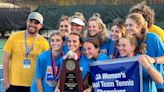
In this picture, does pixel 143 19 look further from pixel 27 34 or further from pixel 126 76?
pixel 27 34

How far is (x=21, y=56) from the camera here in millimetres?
5352

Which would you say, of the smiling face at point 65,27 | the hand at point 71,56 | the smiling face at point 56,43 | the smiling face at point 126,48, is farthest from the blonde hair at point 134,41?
the smiling face at point 65,27

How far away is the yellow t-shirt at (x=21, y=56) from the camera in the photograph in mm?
5312

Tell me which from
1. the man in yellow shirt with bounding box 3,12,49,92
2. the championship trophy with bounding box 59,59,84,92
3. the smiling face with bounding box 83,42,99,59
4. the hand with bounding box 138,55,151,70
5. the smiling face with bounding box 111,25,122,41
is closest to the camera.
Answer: the hand with bounding box 138,55,151,70

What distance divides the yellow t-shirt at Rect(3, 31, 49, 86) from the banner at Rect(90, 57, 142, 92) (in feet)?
4.36

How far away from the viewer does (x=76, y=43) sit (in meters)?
4.36

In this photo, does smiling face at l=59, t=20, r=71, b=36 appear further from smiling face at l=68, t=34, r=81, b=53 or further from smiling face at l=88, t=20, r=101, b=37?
smiling face at l=68, t=34, r=81, b=53

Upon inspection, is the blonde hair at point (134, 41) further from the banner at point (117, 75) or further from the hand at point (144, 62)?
the hand at point (144, 62)

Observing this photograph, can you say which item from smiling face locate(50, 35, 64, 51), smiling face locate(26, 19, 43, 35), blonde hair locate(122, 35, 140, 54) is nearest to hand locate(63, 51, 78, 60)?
smiling face locate(50, 35, 64, 51)

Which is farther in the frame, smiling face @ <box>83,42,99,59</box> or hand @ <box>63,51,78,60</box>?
smiling face @ <box>83,42,99,59</box>

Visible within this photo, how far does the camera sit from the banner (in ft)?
12.8

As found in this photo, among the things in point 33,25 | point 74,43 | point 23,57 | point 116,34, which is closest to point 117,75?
point 74,43

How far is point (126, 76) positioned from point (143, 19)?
65 cm

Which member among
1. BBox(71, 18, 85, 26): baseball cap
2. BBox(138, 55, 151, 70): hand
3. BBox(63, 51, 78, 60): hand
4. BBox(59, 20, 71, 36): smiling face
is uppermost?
BBox(71, 18, 85, 26): baseball cap
